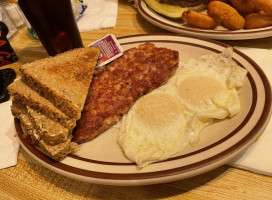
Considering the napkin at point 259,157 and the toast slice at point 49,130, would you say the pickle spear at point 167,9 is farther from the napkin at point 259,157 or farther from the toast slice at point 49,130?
the toast slice at point 49,130

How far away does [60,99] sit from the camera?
1435 mm

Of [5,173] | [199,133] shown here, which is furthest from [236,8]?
[5,173]

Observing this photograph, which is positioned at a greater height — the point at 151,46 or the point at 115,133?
the point at 151,46

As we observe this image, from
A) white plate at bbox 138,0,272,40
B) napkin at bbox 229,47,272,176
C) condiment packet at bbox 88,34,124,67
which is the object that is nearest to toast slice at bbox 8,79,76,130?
condiment packet at bbox 88,34,124,67

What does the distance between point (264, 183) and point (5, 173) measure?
1638mm

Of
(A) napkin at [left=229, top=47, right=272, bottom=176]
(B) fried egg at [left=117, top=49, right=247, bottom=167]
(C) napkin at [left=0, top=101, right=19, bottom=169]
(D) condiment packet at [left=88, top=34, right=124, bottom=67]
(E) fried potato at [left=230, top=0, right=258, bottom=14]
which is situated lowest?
(C) napkin at [left=0, top=101, right=19, bottom=169]

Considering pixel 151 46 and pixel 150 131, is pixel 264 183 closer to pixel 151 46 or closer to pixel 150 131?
pixel 150 131

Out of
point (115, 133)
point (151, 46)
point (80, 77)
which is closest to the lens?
point (115, 133)

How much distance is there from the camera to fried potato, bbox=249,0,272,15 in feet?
6.71

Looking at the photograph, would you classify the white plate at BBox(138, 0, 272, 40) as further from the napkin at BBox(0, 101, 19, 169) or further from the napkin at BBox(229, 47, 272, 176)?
the napkin at BBox(0, 101, 19, 169)

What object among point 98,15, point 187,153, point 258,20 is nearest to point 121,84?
point 187,153

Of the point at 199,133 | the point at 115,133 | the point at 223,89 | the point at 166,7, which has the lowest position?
the point at 115,133

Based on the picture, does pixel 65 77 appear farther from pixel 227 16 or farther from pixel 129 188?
pixel 227 16

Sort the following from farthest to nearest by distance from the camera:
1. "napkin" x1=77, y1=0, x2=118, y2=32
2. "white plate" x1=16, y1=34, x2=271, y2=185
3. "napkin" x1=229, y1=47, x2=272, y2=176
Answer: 1. "napkin" x1=77, y1=0, x2=118, y2=32
2. "napkin" x1=229, y1=47, x2=272, y2=176
3. "white plate" x1=16, y1=34, x2=271, y2=185
